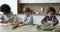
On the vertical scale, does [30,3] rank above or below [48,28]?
above

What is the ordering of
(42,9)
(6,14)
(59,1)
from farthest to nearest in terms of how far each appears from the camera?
(42,9) → (59,1) → (6,14)

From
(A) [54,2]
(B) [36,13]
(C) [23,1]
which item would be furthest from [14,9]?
(A) [54,2]

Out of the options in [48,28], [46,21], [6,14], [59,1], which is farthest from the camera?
[59,1]

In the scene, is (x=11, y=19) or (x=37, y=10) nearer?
(x=11, y=19)

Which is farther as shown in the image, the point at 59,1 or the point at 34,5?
the point at 34,5

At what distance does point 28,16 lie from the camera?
123 inches

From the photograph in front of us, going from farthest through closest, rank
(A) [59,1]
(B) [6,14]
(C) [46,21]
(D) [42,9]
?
1. (D) [42,9]
2. (A) [59,1]
3. (B) [6,14]
4. (C) [46,21]

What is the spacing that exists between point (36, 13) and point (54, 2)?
62cm

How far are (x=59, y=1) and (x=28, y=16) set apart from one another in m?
1.47

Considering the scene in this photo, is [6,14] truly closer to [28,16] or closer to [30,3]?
[28,16]

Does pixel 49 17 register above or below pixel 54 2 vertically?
below

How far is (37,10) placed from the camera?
15.1ft

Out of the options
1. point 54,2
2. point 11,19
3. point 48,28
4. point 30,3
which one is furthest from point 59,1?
point 48,28

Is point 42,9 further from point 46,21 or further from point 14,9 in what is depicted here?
point 46,21
